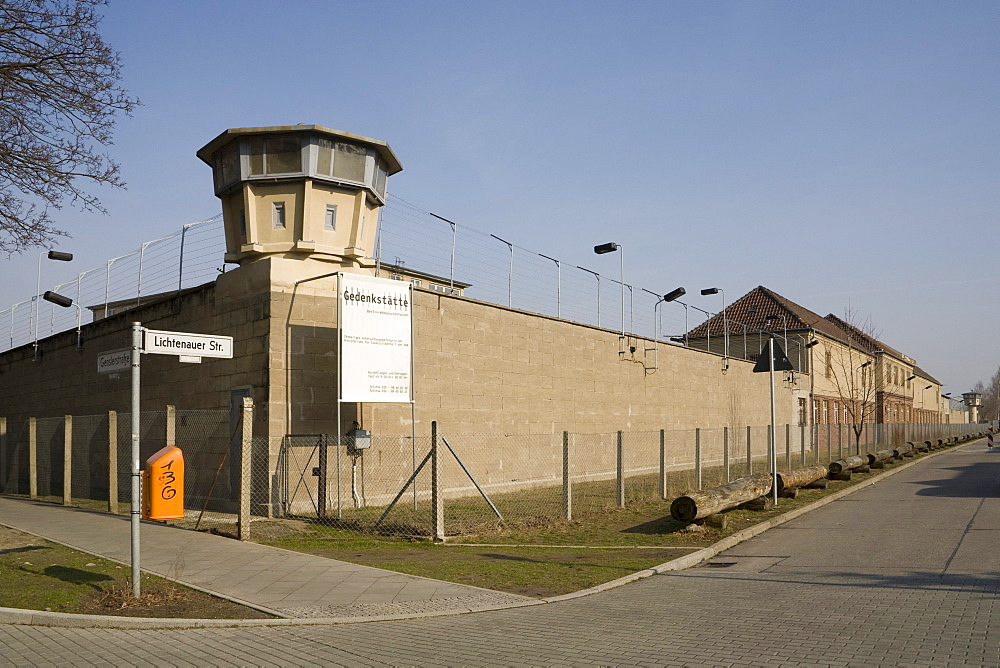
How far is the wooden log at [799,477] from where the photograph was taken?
18.1 m

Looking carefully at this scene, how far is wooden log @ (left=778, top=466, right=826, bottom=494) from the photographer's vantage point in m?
18.1

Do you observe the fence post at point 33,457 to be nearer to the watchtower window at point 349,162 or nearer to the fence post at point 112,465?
the fence post at point 112,465

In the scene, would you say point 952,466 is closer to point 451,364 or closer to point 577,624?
point 451,364

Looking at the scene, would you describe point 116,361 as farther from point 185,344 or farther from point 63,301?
point 63,301

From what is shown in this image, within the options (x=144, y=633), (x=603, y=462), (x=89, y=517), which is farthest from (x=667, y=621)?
(x=603, y=462)

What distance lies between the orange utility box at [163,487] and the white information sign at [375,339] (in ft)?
21.3

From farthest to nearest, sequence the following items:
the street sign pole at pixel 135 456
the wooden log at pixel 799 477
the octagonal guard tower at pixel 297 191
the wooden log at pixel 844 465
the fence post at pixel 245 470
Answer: the wooden log at pixel 844 465 < the wooden log at pixel 799 477 < the octagonal guard tower at pixel 297 191 < the fence post at pixel 245 470 < the street sign pole at pixel 135 456

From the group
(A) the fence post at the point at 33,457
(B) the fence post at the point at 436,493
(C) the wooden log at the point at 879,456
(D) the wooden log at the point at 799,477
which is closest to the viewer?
(B) the fence post at the point at 436,493

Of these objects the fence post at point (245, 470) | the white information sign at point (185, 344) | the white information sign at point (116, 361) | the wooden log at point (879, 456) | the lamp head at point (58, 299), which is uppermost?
the lamp head at point (58, 299)

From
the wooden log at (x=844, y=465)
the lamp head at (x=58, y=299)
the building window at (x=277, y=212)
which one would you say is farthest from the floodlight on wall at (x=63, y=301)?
the wooden log at (x=844, y=465)

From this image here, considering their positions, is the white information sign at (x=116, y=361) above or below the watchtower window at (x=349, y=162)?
below

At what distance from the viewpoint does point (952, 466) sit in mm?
31516

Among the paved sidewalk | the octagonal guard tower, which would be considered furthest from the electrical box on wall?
the paved sidewalk

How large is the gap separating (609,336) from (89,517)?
50.9 ft
